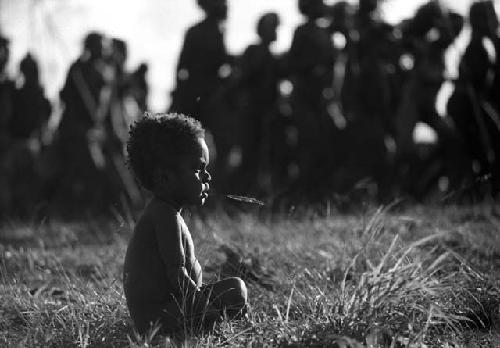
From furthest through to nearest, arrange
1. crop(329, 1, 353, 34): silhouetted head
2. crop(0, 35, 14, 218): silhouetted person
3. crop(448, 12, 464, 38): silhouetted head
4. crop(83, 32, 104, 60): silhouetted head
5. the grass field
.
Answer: crop(0, 35, 14, 218): silhouetted person
crop(83, 32, 104, 60): silhouetted head
crop(329, 1, 353, 34): silhouetted head
crop(448, 12, 464, 38): silhouetted head
the grass field

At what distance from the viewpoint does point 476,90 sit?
7.99 meters

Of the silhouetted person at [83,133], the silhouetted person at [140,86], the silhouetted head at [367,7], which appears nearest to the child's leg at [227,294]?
the silhouetted head at [367,7]


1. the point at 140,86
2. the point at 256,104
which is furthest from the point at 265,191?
the point at 140,86

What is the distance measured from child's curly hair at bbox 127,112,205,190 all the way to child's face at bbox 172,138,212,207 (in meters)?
0.03

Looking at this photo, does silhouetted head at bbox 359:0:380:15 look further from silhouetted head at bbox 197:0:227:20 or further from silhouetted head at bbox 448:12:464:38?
silhouetted head at bbox 197:0:227:20

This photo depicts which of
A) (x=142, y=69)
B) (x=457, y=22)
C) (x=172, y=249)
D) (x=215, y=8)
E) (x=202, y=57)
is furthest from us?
(x=142, y=69)

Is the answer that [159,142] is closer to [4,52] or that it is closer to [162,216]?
[162,216]

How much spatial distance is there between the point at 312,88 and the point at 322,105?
0.21 meters

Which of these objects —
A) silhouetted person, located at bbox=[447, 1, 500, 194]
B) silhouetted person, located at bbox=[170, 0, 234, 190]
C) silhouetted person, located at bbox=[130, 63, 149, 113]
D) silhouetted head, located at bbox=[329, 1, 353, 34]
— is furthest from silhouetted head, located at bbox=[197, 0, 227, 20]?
silhouetted person, located at bbox=[447, 1, 500, 194]

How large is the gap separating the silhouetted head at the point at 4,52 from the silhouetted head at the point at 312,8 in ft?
14.2

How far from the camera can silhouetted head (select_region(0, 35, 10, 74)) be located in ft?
34.9

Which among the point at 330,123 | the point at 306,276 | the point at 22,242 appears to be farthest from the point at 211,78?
the point at 306,276

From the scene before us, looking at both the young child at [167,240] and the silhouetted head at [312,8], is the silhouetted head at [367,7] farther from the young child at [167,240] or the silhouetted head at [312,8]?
the young child at [167,240]

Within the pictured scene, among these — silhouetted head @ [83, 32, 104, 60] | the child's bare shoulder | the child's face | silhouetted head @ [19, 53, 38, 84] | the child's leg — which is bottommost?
silhouetted head @ [19, 53, 38, 84]
